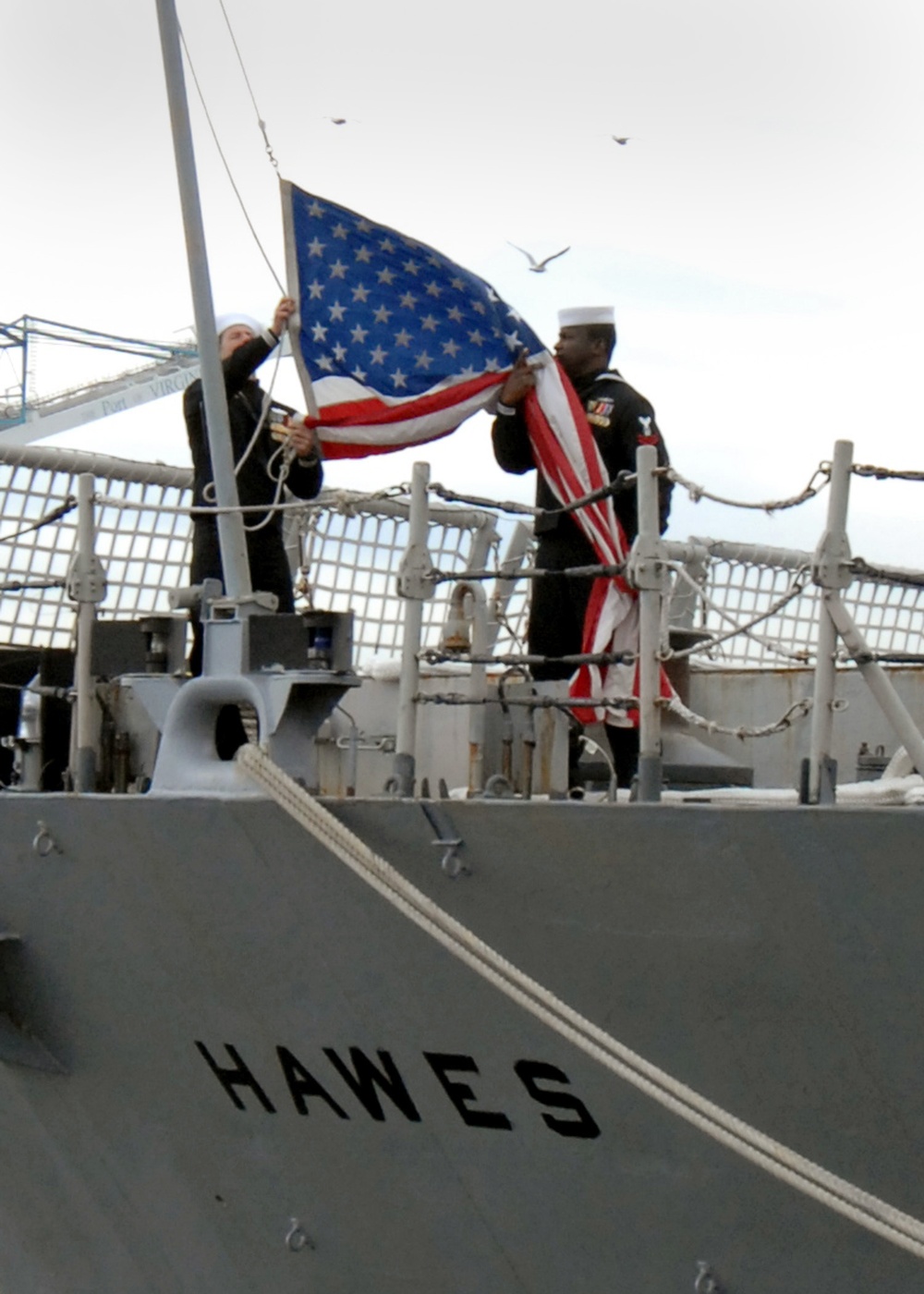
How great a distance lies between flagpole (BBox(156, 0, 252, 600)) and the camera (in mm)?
5938

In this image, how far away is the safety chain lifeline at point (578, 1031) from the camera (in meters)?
4.24

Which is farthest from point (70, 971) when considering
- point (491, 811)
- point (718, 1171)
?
point (718, 1171)

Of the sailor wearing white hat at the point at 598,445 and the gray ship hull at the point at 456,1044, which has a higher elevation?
the sailor wearing white hat at the point at 598,445

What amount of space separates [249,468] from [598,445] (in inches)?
45.3

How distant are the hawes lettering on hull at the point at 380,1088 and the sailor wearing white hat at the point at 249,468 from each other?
135cm

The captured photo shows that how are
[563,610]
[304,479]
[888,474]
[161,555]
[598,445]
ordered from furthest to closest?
[161,555], [304,479], [563,610], [598,445], [888,474]

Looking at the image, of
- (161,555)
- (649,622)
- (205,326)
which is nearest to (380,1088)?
(649,622)

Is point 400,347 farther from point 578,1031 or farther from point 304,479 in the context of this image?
point 578,1031

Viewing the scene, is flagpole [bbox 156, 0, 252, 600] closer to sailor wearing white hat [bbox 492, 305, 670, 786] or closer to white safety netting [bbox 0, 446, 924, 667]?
sailor wearing white hat [bbox 492, 305, 670, 786]

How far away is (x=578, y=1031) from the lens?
4926mm

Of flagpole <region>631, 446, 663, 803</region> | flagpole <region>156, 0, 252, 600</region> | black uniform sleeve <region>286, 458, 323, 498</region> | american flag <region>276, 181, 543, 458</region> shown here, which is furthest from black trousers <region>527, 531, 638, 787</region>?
flagpole <region>631, 446, 663, 803</region>

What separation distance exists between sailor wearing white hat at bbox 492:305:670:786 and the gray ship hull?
1.20m

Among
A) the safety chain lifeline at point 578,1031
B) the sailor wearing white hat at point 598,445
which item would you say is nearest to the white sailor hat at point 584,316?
the sailor wearing white hat at point 598,445

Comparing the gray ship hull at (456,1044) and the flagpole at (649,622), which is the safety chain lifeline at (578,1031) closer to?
the gray ship hull at (456,1044)
